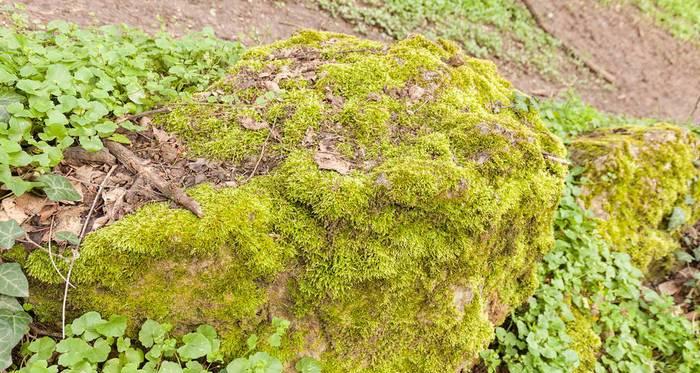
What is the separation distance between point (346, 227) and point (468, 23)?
7418 mm

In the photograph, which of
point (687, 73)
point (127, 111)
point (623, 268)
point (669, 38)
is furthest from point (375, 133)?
point (669, 38)

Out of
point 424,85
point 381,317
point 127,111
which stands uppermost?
point 424,85

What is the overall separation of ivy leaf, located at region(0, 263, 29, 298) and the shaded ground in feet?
12.3

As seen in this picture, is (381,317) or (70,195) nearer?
(70,195)

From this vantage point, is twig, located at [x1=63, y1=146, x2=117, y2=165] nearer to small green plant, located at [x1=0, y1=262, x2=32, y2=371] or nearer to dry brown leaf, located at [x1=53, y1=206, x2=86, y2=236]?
dry brown leaf, located at [x1=53, y1=206, x2=86, y2=236]

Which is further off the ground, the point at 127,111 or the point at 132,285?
the point at 127,111

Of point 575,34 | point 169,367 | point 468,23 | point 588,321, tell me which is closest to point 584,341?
point 588,321

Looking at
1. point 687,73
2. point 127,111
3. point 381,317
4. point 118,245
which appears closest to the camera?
point 118,245

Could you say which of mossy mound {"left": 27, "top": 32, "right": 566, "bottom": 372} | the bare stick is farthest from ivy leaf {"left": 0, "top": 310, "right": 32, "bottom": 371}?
the bare stick

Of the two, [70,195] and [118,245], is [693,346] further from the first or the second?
[70,195]

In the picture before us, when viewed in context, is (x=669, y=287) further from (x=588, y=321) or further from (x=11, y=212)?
(x=11, y=212)

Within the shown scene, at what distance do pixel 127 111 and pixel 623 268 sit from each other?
4005 millimetres

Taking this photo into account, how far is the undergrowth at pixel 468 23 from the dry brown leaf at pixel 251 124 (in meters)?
5.16

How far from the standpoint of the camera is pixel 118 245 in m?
2.01
